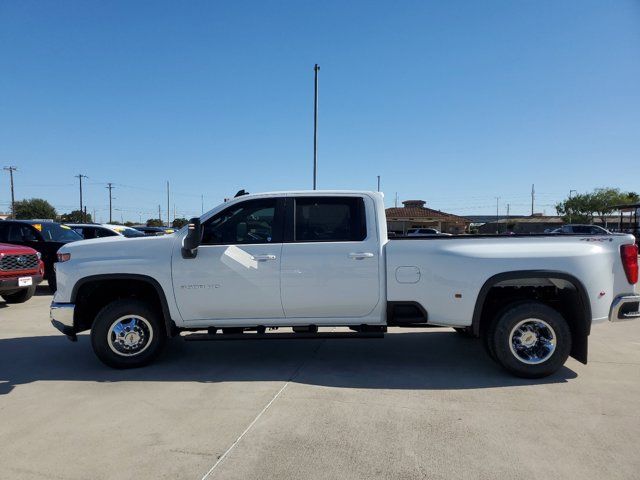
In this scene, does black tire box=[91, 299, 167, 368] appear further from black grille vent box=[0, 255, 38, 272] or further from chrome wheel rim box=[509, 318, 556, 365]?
black grille vent box=[0, 255, 38, 272]

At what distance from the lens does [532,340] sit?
15.5 ft

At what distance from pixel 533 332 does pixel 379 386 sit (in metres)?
1.70

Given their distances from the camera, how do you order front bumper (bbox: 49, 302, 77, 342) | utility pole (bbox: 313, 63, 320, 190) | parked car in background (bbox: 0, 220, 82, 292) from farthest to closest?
utility pole (bbox: 313, 63, 320, 190)
parked car in background (bbox: 0, 220, 82, 292)
front bumper (bbox: 49, 302, 77, 342)

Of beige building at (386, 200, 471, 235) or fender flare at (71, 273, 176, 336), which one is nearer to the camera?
fender flare at (71, 273, 176, 336)

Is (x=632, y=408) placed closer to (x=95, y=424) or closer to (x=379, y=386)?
(x=379, y=386)

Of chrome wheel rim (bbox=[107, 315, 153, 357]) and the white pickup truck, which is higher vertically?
the white pickup truck

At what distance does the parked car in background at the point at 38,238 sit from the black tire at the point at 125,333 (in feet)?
23.9

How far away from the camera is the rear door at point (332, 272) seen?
4.81 meters

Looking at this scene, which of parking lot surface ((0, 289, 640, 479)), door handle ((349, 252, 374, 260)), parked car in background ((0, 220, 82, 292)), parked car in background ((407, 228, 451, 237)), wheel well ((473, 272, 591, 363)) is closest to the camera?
parking lot surface ((0, 289, 640, 479))

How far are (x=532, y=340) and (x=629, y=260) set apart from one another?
126 centimetres

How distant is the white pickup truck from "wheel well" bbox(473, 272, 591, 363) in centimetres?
1

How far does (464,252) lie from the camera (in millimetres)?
4676

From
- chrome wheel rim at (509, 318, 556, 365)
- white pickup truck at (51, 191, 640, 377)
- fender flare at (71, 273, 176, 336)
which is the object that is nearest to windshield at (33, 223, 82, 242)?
white pickup truck at (51, 191, 640, 377)

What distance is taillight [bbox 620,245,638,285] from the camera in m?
4.67
